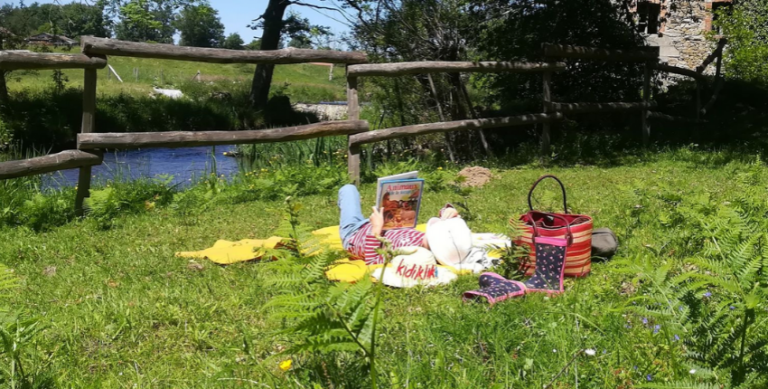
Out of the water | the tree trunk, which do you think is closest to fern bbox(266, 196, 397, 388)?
the water

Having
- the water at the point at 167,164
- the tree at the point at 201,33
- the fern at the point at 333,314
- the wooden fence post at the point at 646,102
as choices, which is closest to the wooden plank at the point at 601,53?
the wooden fence post at the point at 646,102

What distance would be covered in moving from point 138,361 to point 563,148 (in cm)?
769

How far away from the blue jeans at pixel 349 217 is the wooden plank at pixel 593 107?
5474mm

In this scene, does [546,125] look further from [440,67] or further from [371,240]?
[371,240]

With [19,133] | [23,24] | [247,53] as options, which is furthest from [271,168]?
[23,24]

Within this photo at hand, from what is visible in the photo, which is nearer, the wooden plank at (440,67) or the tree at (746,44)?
the wooden plank at (440,67)

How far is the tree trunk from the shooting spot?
20.6 meters

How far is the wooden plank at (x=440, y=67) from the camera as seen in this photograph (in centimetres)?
725

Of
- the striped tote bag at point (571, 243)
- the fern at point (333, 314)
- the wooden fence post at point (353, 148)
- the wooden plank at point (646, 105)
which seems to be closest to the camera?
the fern at point (333, 314)

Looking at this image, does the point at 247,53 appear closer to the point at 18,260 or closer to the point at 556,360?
the point at 18,260

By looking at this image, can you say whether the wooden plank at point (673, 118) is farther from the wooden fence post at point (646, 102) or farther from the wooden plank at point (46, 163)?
the wooden plank at point (46, 163)

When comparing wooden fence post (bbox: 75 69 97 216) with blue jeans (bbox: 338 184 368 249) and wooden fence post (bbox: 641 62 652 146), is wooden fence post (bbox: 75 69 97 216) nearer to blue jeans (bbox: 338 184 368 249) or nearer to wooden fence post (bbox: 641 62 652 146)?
blue jeans (bbox: 338 184 368 249)

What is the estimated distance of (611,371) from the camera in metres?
2.01

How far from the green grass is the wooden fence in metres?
12.6
